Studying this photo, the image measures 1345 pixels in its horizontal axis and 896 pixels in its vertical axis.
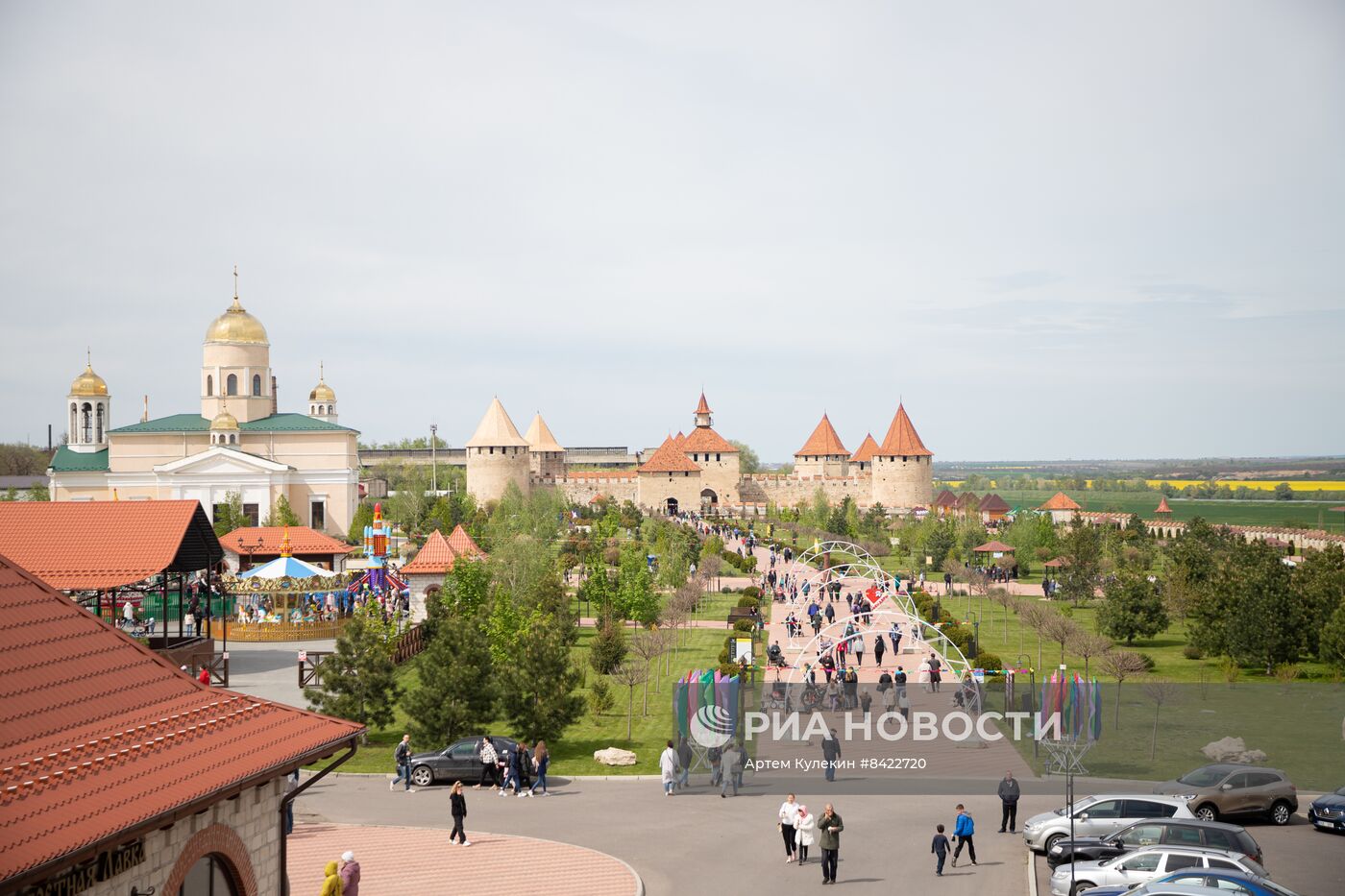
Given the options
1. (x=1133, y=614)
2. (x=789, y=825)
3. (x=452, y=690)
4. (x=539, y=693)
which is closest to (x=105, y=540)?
(x=452, y=690)

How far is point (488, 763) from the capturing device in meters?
16.5

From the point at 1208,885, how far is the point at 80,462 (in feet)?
207

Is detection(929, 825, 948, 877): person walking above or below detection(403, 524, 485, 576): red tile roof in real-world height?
below

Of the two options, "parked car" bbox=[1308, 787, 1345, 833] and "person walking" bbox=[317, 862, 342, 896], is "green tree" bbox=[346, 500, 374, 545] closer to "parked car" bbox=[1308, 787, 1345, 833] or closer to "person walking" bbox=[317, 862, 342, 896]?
"parked car" bbox=[1308, 787, 1345, 833]

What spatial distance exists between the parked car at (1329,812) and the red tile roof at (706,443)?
71.2 m

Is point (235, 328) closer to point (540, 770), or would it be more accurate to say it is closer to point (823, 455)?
point (823, 455)

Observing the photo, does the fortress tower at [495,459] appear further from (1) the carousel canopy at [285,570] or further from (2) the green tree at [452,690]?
(2) the green tree at [452,690]

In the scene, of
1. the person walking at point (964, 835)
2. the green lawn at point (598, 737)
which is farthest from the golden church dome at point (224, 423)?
the person walking at point (964, 835)

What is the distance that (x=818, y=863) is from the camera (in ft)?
43.1

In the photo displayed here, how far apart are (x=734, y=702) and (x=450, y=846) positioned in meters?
5.10

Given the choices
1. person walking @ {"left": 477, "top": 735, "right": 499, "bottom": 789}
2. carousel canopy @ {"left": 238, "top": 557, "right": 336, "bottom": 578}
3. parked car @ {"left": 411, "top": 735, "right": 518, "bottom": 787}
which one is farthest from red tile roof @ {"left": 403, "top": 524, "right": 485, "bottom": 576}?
person walking @ {"left": 477, "top": 735, "right": 499, "bottom": 789}

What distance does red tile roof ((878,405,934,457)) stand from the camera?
84.4m

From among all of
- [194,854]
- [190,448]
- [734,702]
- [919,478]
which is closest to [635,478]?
[919,478]

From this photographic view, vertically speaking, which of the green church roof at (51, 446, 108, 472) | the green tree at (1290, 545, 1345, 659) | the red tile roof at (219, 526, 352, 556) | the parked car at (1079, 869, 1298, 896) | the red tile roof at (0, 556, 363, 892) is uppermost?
the green church roof at (51, 446, 108, 472)
